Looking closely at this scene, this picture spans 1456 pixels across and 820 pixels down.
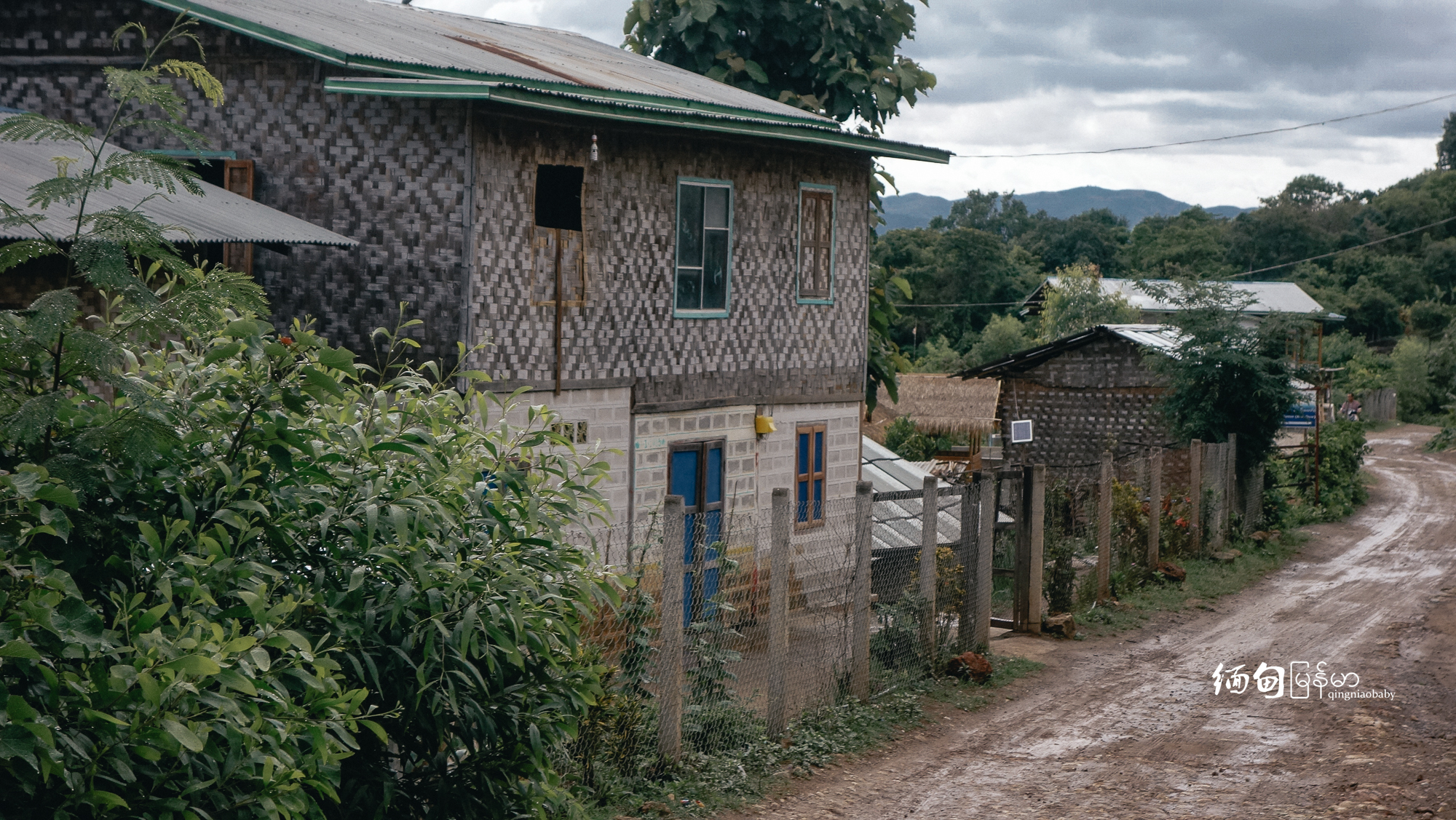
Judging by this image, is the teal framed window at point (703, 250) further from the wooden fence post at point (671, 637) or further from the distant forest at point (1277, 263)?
the distant forest at point (1277, 263)

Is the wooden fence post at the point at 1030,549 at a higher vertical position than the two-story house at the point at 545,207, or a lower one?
lower

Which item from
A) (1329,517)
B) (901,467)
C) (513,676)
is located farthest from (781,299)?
(1329,517)

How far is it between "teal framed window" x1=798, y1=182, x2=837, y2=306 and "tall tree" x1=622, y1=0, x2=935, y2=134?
6.49 m

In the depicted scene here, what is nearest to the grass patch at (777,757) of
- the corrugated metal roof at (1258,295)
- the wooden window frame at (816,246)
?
the wooden window frame at (816,246)

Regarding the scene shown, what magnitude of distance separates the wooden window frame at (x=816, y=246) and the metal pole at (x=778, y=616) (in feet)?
22.7

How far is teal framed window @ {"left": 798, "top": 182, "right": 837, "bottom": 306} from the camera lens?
1551cm

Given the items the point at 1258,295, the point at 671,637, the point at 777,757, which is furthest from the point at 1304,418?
the point at 671,637

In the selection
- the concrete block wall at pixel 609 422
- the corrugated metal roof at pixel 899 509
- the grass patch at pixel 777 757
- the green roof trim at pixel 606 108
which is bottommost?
the grass patch at pixel 777 757

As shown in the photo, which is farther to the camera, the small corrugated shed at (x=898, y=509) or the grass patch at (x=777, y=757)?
the small corrugated shed at (x=898, y=509)

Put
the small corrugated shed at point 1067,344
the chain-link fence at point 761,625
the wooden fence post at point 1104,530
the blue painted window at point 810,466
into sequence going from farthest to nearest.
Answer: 1. the small corrugated shed at point 1067,344
2. the blue painted window at point 810,466
3. the wooden fence post at point 1104,530
4. the chain-link fence at point 761,625

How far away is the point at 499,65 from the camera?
1303 centimetres

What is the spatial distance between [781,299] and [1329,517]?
586 inches

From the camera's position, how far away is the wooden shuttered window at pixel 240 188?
12.0 m

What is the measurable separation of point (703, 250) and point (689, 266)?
28 cm
